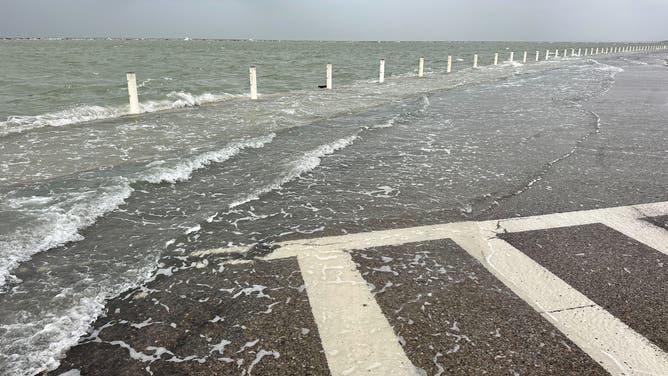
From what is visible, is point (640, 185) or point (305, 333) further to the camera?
point (640, 185)

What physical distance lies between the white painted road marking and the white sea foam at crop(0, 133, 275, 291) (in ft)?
7.61

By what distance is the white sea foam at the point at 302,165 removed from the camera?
6.25 m

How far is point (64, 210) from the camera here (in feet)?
18.1

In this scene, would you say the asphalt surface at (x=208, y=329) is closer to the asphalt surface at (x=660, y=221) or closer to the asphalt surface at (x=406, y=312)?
the asphalt surface at (x=406, y=312)

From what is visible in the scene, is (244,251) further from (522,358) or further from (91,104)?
(91,104)

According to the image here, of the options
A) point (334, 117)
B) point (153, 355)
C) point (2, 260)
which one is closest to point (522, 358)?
point (153, 355)

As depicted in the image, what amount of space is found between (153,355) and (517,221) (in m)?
3.96

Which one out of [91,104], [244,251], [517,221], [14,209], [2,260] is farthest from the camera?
[91,104]

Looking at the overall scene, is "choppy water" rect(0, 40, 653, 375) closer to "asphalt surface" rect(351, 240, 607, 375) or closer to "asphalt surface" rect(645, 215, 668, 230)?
"asphalt surface" rect(351, 240, 607, 375)

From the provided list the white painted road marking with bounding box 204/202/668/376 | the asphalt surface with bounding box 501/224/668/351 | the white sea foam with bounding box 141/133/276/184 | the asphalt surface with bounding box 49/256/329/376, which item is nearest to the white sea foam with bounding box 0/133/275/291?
the white sea foam with bounding box 141/133/276/184

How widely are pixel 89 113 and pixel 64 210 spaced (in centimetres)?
1065

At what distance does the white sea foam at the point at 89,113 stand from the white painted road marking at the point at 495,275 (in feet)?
36.4

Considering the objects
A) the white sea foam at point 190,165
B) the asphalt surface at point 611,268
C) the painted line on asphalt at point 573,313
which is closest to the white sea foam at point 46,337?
the painted line on asphalt at point 573,313

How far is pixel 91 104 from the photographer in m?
16.6
